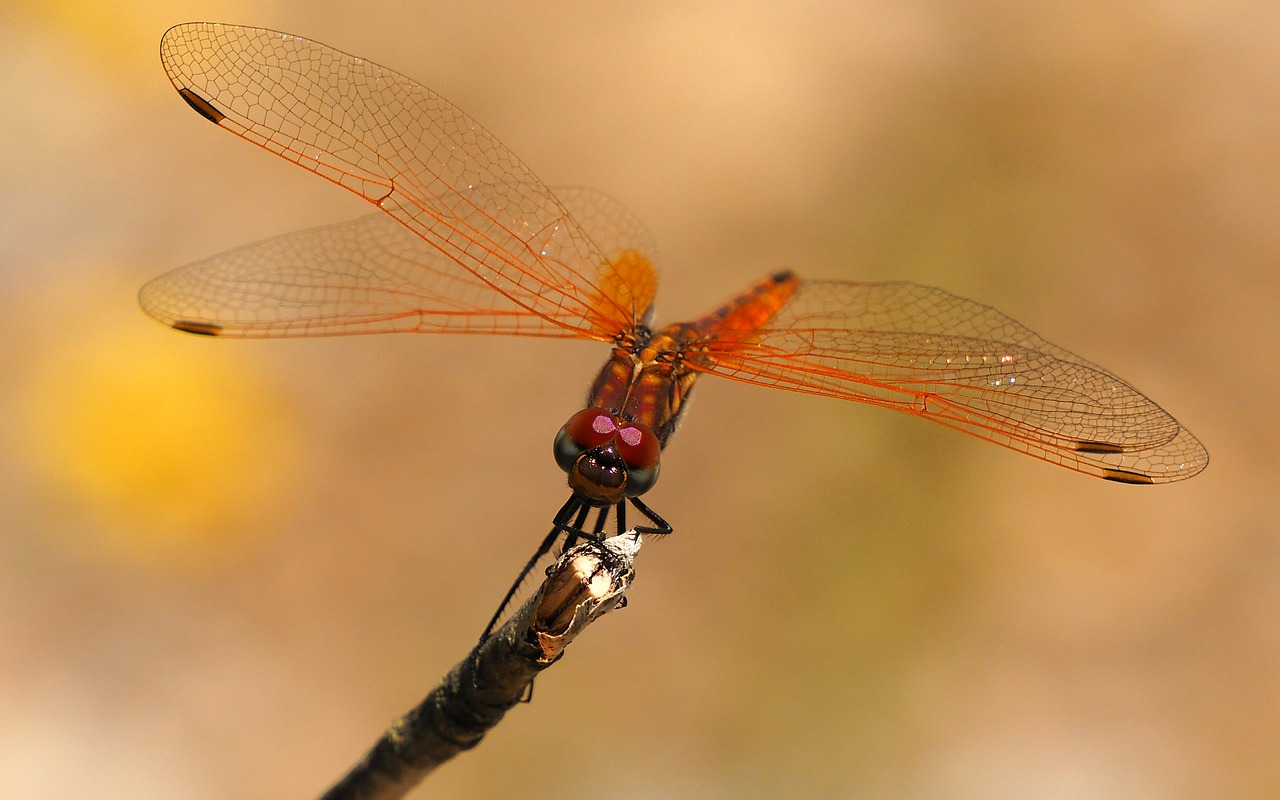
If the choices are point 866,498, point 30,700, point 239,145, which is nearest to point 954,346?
point 866,498

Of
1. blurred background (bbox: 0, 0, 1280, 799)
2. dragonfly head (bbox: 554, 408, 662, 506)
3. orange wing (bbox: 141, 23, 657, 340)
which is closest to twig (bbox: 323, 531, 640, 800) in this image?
dragonfly head (bbox: 554, 408, 662, 506)

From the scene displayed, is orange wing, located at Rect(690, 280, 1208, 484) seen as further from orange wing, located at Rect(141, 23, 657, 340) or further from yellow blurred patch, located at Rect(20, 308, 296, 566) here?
yellow blurred patch, located at Rect(20, 308, 296, 566)

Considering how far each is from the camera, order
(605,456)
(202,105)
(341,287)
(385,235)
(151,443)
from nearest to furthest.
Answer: (605,456)
(202,105)
(341,287)
(385,235)
(151,443)

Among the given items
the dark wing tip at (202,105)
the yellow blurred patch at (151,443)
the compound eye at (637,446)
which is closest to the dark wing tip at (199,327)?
the dark wing tip at (202,105)

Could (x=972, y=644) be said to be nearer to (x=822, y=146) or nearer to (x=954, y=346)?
(x=954, y=346)

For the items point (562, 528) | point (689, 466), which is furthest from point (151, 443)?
point (562, 528)

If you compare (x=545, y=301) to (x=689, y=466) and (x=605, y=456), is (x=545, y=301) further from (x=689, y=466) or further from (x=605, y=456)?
(x=689, y=466)

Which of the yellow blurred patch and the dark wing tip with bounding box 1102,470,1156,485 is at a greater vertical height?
the dark wing tip with bounding box 1102,470,1156,485

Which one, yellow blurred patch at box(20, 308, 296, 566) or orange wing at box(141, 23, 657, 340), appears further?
yellow blurred patch at box(20, 308, 296, 566)
